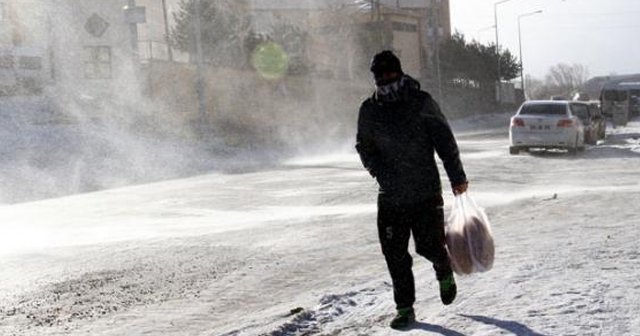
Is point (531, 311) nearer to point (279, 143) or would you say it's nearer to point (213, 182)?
point (213, 182)

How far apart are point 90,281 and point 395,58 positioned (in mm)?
3940

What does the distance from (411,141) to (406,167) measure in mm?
162

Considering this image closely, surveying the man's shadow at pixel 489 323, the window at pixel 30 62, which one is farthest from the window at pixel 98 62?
the man's shadow at pixel 489 323

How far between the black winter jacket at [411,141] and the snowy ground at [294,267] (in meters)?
0.85

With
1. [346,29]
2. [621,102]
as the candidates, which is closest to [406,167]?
[621,102]

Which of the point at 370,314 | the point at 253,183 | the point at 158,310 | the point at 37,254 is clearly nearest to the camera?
the point at 370,314

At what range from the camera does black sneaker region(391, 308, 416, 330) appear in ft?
16.4

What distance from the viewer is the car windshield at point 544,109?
71.2 ft

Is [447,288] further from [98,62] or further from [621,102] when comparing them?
[621,102]

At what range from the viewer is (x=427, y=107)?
496 cm

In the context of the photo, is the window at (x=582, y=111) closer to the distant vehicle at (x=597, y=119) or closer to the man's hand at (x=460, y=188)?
the distant vehicle at (x=597, y=119)

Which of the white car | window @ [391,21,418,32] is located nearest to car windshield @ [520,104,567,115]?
the white car

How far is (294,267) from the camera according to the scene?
777 centimetres

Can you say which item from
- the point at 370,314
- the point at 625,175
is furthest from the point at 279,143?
the point at 370,314
